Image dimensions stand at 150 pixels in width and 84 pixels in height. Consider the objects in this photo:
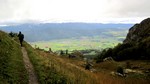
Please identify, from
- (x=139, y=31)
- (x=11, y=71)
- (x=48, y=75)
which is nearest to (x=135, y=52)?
(x=139, y=31)

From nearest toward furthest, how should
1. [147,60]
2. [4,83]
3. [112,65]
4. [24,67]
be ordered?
[4,83] → [24,67] → [112,65] → [147,60]

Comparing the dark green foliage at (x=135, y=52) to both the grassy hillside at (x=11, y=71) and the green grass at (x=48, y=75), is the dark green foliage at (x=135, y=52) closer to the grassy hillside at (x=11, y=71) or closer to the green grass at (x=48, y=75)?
the green grass at (x=48, y=75)

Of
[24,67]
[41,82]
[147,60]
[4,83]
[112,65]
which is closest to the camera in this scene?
[4,83]

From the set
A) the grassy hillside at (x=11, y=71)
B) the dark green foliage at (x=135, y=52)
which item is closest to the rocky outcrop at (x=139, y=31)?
the dark green foliage at (x=135, y=52)

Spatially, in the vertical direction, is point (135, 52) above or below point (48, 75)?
below

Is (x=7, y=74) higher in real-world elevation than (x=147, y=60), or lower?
higher

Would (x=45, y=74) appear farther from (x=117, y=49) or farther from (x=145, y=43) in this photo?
(x=117, y=49)

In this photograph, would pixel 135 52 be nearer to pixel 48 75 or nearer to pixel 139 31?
pixel 139 31

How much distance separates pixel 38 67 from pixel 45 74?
3699 millimetres

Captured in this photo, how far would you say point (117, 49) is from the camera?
127938 millimetres

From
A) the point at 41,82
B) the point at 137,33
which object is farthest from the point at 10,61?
the point at 137,33

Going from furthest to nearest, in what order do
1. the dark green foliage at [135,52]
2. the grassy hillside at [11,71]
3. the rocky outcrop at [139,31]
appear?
the rocky outcrop at [139,31] < the dark green foliage at [135,52] < the grassy hillside at [11,71]

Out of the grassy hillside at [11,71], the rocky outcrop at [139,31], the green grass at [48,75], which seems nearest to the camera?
the grassy hillside at [11,71]

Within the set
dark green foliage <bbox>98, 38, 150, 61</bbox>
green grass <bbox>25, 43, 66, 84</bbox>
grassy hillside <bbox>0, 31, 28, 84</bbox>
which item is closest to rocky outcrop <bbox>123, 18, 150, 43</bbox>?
dark green foliage <bbox>98, 38, 150, 61</bbox>
